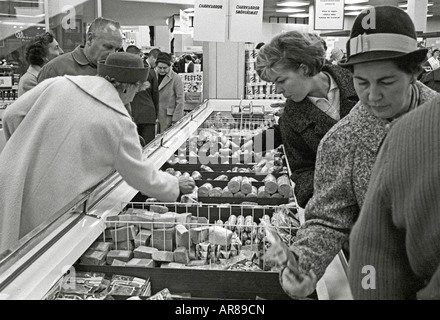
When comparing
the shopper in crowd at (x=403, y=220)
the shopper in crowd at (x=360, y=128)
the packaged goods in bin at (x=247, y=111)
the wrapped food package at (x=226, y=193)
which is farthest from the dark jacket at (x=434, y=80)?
the shopper in crowd at (x=403, y=220)

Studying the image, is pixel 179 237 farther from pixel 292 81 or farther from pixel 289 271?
pixel 289 271

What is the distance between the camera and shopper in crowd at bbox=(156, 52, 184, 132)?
7887 mm

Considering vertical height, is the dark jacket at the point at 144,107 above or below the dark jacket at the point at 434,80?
below

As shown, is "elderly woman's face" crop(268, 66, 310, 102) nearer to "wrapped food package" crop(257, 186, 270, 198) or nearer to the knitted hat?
"wrapped food package" crop(257, 186, 270, 198)

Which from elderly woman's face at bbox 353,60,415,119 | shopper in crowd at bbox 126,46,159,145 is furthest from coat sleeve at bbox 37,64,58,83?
elderly woman's face at bbox 353,60,415,119

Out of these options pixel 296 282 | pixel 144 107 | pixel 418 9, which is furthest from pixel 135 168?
pixel 418 9

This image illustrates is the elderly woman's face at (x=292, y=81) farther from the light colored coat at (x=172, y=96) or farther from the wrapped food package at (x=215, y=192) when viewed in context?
the light colored coat at (x=172, y=96)

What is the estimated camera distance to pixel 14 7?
7.83 meters

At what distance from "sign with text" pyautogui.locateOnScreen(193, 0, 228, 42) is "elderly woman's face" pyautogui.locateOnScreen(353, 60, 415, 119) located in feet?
14.6

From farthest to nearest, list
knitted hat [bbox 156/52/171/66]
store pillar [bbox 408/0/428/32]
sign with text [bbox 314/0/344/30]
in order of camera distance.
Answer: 1. sign with text [bbox 314/0/344/30]
2. store pillar [bbox 408/0/428/32]
3. knitted hat [bbox 156/52/171/66]

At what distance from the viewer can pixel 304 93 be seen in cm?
231

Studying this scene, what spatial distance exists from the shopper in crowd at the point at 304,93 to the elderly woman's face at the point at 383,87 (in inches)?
32.4

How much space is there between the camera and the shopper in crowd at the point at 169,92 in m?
7.89

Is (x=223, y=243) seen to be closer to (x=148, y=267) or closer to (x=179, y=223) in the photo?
(x=179, y=223)
